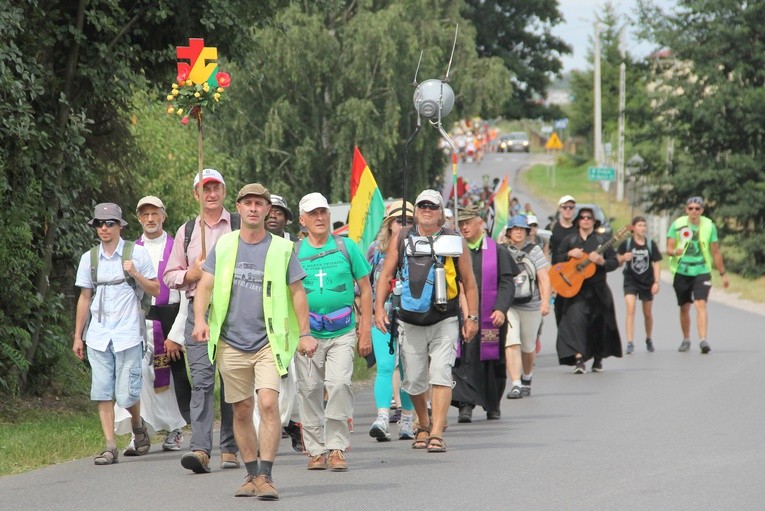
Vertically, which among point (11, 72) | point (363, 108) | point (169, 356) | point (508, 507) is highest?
point (363, 108)

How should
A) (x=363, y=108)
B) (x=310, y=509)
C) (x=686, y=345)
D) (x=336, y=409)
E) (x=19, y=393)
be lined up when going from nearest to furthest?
1. (x=310, y=509)
2. (x=336, y=409)
3. (x=19, y=393)
4. (x=686, y=345)
5. (x=363, y=108)

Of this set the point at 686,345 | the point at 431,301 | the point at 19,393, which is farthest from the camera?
the point at 686,345

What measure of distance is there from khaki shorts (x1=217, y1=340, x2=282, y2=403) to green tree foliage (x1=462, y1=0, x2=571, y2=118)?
6142cm

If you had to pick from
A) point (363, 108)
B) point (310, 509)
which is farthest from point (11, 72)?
point (363, 108)

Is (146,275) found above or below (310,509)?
above

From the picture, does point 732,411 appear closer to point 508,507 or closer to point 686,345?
point 508,507

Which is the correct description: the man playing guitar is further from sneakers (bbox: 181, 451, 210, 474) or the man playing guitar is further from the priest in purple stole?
sneakers (bbox: 181, 451, 210, 474)

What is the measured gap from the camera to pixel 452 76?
4209 centimetres

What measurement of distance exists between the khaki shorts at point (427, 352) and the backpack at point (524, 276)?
414cm

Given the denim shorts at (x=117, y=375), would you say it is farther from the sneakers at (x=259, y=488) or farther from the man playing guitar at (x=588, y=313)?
the man playing guitar at (x=588, y=313)

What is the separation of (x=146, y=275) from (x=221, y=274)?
1.96 m

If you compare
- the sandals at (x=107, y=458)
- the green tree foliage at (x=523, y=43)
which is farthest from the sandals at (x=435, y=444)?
the green tree foliage at (x=523, y=43)

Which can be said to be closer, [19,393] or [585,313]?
[19,393]

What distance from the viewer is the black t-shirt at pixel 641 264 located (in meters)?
20.4
